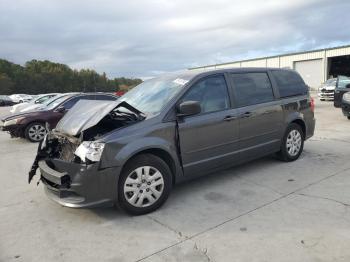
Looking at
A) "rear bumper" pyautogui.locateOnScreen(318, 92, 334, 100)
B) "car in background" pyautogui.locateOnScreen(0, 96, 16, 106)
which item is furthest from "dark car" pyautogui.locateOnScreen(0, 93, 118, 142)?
"car in background" pyautogui.locateOnScreen(0, 96, 16, 106)

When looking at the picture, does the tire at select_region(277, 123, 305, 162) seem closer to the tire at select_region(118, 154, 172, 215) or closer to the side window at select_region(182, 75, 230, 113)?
the side window at select_region(182, 75, 230, 113)

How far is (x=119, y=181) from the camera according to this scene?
13.7 ft

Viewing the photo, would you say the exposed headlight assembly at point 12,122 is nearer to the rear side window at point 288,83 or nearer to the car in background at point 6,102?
the rear side window at point 288,83

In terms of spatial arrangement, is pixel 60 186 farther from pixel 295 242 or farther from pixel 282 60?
pixel 282 60

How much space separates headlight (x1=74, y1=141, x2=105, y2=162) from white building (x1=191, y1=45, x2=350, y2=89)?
4230 centimetres

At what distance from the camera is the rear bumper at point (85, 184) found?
4012mm

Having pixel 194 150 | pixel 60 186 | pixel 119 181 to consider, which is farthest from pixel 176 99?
pixel 60 186

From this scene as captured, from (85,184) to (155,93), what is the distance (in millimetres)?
1822

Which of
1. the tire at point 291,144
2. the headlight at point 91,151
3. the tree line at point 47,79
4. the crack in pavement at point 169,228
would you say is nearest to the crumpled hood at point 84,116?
the headlight at point 91,151

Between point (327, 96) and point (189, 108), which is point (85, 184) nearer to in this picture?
point (189, 108)

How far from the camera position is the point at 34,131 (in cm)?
1065

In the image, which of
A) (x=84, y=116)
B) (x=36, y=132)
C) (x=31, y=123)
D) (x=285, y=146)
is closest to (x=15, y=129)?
(x=31, y=123)

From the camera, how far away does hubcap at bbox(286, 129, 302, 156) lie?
21.2 feet

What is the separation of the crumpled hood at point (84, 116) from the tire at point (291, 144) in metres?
3.26
